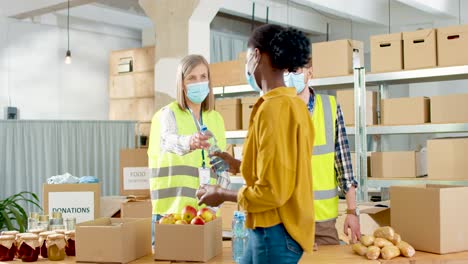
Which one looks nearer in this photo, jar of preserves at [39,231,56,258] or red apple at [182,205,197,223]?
red apple at [182,205,197,223]

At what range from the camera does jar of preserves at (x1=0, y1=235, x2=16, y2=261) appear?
2.35 metres

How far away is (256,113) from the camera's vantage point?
1688mm

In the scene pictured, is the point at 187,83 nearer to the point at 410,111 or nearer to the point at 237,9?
the point at 410,111

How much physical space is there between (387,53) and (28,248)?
3313 mm

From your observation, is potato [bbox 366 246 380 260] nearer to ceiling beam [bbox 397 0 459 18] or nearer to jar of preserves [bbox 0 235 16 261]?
jar of preserves [bbox 0 235 16 261]

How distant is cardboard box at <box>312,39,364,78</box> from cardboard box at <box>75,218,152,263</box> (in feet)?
9.86

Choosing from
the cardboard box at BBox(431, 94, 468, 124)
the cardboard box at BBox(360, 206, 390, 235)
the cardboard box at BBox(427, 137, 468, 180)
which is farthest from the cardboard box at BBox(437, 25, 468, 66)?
the cardboard box at BBox(360, 206, 390, 235)

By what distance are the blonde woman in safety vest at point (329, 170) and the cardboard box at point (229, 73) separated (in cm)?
296

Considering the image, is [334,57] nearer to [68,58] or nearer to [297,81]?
[297,81]

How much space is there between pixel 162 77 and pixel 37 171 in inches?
120

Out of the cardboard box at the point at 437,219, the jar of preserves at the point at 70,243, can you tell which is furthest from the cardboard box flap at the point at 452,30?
the jar of preserves at the point at 70,243

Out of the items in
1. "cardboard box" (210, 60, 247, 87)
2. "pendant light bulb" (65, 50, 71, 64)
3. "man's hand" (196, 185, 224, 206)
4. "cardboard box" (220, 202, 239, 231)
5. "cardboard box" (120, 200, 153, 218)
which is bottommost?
"cardboard box" (220, 202, 239, 231)

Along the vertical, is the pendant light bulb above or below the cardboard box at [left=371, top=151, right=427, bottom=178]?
above

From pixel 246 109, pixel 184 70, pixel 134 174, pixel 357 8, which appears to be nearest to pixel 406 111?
pixel 246 109
